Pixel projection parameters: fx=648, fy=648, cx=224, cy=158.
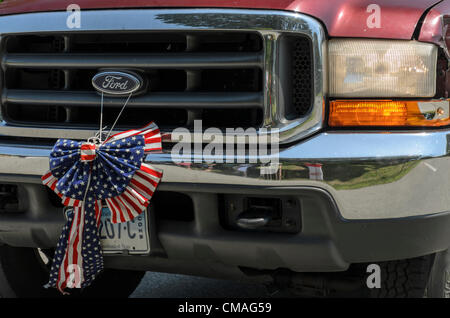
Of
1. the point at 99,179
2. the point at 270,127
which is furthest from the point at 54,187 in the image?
the point at 270,127

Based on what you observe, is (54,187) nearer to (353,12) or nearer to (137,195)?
Answer: (137,195)

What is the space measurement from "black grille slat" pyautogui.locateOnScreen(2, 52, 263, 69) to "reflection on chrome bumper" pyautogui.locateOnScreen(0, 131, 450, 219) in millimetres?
362

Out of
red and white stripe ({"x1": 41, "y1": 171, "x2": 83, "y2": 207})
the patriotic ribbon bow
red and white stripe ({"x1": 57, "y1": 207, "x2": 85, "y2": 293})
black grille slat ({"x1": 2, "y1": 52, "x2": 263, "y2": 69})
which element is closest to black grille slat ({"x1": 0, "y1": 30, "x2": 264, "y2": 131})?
black grille slat ({"x1": 2, "y1": 52, "x2": 263, "y2": 69})

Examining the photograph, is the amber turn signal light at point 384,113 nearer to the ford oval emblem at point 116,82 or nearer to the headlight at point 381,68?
the headlight at point 381,68

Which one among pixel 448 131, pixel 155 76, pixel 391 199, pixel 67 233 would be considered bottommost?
pixel 67 233

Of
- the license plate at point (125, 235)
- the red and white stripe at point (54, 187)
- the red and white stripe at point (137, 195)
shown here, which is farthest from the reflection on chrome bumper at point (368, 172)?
the red and white stripe at point (54, 187)

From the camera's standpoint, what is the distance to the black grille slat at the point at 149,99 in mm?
2330

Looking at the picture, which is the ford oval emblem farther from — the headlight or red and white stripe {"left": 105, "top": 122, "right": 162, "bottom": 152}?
the headlight

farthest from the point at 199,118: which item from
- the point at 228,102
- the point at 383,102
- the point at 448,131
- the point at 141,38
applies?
the point at 448,131

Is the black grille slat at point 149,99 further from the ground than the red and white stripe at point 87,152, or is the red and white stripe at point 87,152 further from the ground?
the black grille slat at point 149,99

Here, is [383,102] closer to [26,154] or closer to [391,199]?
[391,199]

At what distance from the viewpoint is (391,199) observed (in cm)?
220

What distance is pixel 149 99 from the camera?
2.44 m

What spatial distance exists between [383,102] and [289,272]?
2.71ft
